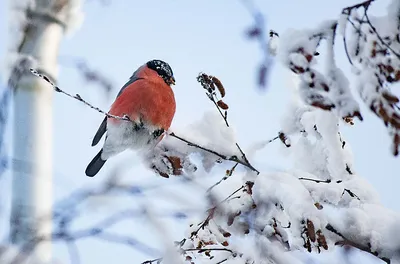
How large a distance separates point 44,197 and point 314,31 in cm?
126

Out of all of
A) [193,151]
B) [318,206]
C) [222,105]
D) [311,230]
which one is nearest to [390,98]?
[311,230]

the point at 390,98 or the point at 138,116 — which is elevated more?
the point at 138,116

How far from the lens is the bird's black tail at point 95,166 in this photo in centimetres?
264

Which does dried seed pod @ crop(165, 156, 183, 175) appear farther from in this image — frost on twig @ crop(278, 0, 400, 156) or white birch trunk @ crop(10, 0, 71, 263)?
frost on twig @ crop(278, 0, 400, 156)

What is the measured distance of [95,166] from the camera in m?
2.69

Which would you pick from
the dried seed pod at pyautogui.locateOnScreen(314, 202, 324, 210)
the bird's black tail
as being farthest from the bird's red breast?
the dried seed pod at pyautogui.locateOnScreen(314, 202, 324, 210)

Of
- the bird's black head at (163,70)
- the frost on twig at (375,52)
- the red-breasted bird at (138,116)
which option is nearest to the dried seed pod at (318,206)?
the frost on twig at (375,52)

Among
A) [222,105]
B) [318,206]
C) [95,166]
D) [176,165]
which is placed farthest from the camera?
[95,166]

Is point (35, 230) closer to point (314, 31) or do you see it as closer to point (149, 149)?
point (149, 149)

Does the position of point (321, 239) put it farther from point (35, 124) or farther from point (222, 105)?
point (35, 124)

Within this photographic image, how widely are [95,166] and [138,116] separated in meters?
0.48

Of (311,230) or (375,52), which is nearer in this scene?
(375,52)

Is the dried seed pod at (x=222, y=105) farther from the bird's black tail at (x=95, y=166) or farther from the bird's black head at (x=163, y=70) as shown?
the bird's black tail at (x=95, y=166)

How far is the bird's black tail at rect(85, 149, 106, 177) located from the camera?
2645 millimetres
